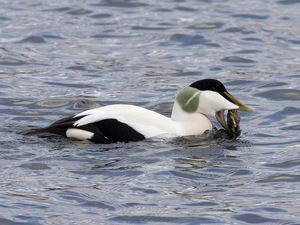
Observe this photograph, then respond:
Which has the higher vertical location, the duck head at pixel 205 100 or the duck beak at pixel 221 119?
the duck head at pixel 205 100

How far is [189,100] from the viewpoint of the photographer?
8.75 m

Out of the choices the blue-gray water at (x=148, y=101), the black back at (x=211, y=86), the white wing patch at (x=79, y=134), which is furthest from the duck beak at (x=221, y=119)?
the white wing patch at (x=79, y=134)

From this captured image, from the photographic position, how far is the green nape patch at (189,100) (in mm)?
8734

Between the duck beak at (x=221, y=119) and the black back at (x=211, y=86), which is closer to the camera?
the black back at (x=211, y=86)

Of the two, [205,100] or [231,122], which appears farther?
[231,122]

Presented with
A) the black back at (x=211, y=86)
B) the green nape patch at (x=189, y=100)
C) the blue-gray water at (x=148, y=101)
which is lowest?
the blue-gray water at (x=148, y=101)

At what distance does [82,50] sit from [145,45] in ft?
3.92

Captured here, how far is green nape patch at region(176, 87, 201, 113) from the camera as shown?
8734 mm

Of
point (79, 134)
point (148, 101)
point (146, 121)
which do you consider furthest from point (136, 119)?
point (148, 101)

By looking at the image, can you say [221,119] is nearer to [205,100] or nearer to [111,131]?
[205,100]

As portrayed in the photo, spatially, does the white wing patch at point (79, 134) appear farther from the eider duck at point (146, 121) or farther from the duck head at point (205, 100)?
the duck head at point (205, 100)

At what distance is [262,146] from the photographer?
858 centimetres

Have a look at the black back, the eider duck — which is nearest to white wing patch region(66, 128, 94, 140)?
the eider duck

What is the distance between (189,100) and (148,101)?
2.09 m
